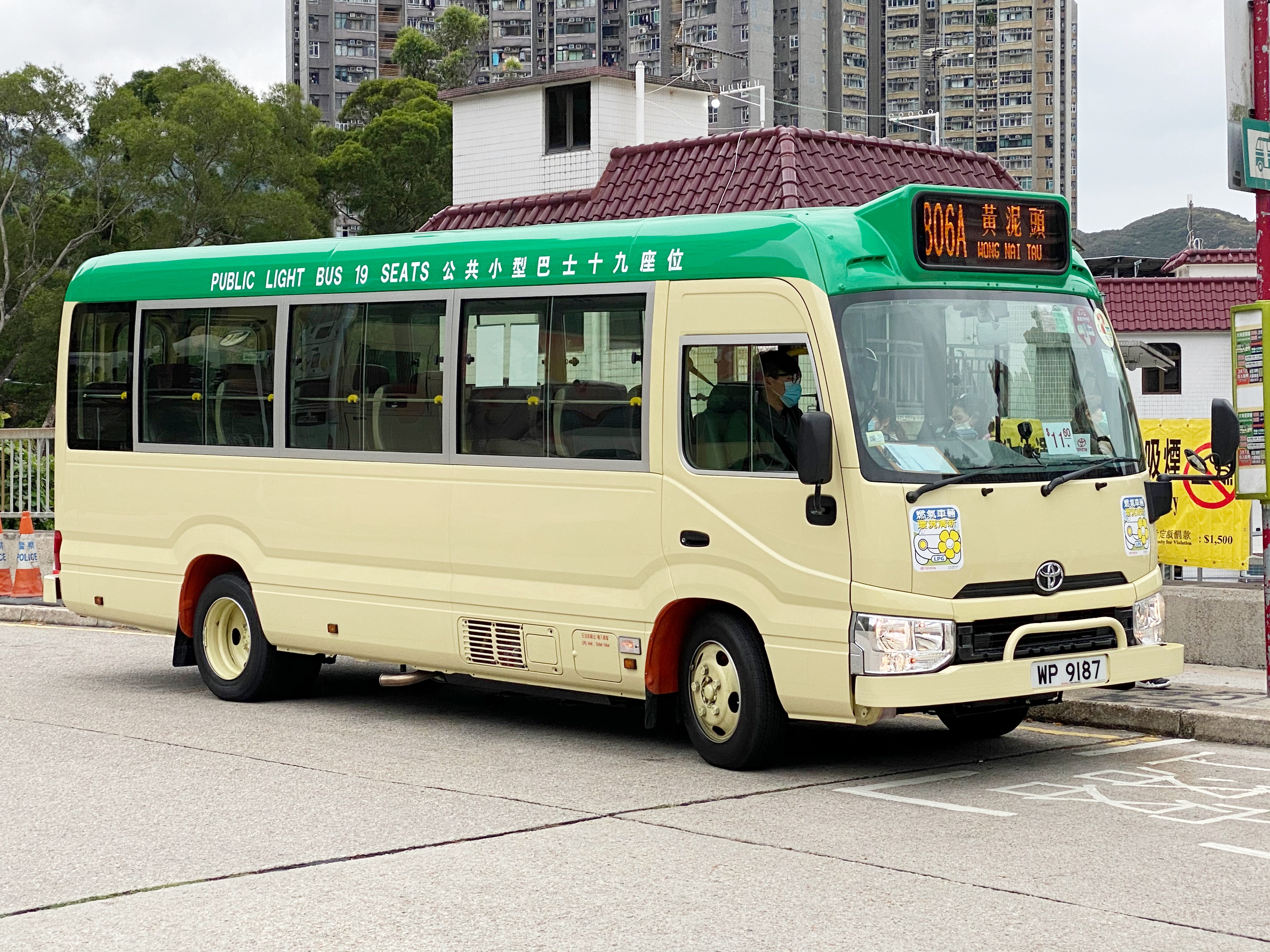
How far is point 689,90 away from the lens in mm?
43406

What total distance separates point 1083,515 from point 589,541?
259 cm

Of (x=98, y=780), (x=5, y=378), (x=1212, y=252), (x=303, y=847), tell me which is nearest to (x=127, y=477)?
(x=98, y=780)

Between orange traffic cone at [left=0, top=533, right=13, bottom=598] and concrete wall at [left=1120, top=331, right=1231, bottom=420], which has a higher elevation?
concrete wall at [left=1120, top=331, right=1231, bottom=420]

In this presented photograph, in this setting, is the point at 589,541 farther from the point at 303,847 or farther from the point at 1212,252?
the point at 1212,252

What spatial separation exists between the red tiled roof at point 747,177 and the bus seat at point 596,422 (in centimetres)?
2022

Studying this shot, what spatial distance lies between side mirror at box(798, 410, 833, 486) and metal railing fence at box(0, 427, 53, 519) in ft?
48.4

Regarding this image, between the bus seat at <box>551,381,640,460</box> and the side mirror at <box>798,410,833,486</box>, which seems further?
the bus seat at <box>551,381,640,460</box>

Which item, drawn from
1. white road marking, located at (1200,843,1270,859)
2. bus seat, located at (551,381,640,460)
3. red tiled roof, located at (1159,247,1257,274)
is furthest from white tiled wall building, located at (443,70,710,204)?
white road marking, located at (1200,843,1270,859)

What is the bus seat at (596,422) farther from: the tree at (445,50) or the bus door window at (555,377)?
the tree at (445,50)

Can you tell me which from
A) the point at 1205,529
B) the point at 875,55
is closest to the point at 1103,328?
the point at 1205,529

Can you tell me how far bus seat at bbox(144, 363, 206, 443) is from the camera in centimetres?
1208

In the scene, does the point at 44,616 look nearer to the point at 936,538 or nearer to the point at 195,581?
the point at 195,581

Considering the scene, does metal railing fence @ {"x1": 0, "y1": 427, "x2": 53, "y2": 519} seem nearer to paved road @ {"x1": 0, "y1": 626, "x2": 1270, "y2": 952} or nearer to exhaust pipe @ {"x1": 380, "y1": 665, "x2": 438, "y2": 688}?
exhaust pipe @ {"x1": 380, "y1": 665, "x2": 438, "y2": 688}

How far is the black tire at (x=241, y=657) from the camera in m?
11.8
